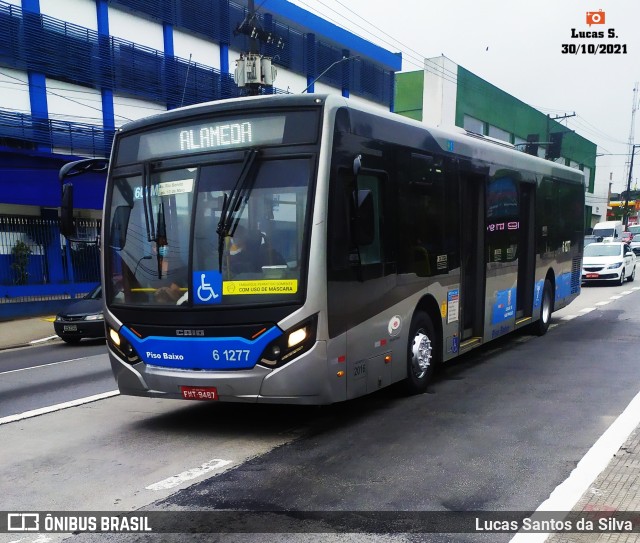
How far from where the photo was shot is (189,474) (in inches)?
199

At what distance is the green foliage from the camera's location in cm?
1862

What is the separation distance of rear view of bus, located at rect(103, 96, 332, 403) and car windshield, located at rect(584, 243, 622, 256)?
2274 centimetres

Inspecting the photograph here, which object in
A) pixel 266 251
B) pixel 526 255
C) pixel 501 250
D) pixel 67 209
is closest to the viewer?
pixel 266 251

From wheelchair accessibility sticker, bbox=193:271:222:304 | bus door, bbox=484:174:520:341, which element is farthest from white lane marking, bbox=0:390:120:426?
bus door, bbox=484:174:520:341

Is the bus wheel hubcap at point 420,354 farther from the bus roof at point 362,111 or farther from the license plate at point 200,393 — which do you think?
the license plate at point 200,393

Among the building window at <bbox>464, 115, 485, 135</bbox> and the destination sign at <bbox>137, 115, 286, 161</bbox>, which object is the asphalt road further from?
the building window at <bbox>464, 115, 485, 135</bbox>

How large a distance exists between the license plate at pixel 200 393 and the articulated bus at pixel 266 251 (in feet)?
0.04

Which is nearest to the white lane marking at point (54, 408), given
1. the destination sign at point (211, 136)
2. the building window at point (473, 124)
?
the destination sign at point (211, 136)

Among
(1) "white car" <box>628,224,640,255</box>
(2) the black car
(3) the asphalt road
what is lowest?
(1) "white car" <box>628,224,640,255</box>

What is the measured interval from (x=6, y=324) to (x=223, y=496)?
15174mm

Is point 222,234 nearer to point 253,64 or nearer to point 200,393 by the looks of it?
point 200,393

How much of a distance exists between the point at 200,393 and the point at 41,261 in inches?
612

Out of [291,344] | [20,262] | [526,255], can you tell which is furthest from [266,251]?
[20,262]

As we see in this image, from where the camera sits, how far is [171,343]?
595 cm
